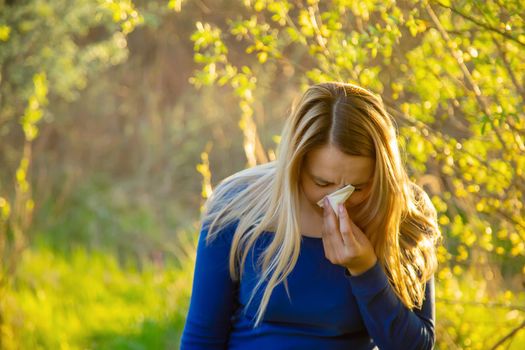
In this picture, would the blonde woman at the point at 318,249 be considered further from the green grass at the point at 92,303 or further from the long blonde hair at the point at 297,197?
the green grass at the point at 92,303

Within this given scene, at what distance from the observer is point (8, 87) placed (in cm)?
520

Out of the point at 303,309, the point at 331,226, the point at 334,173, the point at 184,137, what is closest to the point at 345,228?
the point at 331,226

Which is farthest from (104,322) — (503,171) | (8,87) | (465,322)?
(503,171)

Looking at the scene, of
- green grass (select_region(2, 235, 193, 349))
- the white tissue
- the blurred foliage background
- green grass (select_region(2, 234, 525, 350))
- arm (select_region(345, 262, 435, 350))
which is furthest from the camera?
green grass (select_region(2, 235, 193, 349))

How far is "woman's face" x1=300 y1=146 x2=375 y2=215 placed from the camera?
92.0 inches

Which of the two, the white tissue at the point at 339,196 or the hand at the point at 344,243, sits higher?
the white tissue at the point at 339,196

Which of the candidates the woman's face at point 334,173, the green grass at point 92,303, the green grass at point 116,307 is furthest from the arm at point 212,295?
the green grass at point 92,303

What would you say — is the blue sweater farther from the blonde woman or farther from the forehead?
the forehead

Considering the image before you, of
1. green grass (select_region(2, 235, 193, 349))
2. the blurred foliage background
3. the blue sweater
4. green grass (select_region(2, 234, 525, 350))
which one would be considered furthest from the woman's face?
green grass (select_region(2, 235, 193, 349))

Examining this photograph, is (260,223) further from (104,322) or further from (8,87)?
(8,87)

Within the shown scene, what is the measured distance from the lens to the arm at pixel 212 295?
2.49 meters

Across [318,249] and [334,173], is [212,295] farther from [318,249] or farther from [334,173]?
[334,173]

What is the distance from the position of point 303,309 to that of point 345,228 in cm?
28

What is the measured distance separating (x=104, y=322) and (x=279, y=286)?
2748 mm
